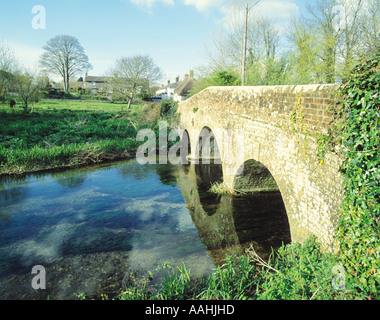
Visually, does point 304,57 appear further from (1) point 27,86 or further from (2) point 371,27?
(1) point 27,86

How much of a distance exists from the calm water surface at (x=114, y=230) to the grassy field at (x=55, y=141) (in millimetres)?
1747

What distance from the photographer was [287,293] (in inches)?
143

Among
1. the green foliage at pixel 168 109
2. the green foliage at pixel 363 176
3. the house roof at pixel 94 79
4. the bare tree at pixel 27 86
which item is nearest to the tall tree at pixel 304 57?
the green foliage at pixel 168 109

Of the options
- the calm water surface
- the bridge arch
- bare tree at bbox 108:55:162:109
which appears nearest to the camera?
the calm water surface

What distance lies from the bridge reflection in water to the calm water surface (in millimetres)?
27

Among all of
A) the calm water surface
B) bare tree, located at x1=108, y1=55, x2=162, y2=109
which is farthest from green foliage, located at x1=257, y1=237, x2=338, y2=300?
bare tree, located at x1=108, y1=55, x2=162, y2=109

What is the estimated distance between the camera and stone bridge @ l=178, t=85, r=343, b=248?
412cm

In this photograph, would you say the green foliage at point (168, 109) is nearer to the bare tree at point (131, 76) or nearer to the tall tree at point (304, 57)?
the tall tree at point (304, 57)

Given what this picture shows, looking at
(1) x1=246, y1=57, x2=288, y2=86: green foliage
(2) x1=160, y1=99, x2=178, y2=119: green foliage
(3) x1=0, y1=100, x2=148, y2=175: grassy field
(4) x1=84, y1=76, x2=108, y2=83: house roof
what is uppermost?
(4) x1=84, y1=76, x2=108, y2=83: house roof

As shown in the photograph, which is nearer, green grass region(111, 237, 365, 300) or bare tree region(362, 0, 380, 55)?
green grass region(111, 237, 365, 300)

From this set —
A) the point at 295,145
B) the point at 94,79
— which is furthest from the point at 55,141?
the point at 94,79

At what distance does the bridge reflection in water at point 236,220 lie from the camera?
648cm

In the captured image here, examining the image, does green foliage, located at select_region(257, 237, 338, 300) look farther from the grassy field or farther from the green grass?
the grassy field
